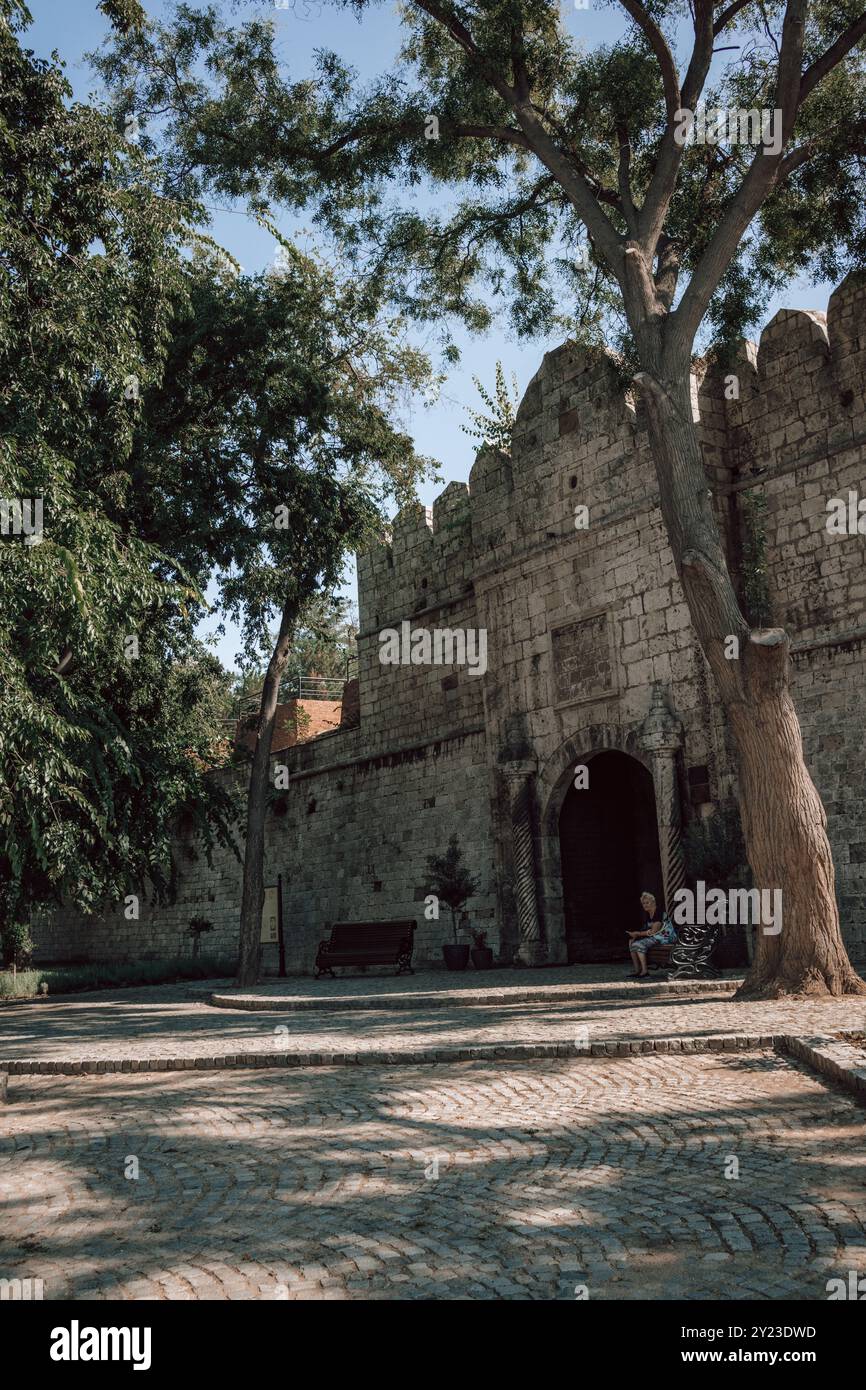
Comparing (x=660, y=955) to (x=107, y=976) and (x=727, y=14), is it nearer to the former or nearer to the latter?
(x=727, y=14)

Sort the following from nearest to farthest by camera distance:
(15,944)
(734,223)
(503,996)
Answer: (734,223), (503,996), (15,944)

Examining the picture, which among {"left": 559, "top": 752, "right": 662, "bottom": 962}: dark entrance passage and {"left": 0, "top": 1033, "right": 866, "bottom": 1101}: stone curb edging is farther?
{"left": 559, "top": 752, "right": 662, "bottom": 962}: dark entrance passage

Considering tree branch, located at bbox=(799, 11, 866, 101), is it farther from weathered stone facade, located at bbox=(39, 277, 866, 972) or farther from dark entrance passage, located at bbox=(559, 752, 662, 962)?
dark entrance passage, located at bbox=(559, 752, 662, 962)

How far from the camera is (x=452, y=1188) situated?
15.0ft

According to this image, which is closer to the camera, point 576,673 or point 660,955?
point 660,955

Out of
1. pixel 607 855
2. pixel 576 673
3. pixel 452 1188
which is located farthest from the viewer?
pixel 607 855

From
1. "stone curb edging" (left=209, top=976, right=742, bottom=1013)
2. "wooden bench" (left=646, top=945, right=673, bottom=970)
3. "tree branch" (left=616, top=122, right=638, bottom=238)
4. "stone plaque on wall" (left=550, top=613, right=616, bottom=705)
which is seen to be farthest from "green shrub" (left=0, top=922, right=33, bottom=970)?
"tree branch" (left=616, top=122, right=638, bottom=238)

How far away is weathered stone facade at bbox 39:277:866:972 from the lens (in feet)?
44.3

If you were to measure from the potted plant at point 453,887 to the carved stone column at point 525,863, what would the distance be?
1.00 metres

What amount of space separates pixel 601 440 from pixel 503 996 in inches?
337

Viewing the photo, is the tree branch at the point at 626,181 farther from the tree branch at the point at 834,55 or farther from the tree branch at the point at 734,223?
the tree branch at the point at 834,55

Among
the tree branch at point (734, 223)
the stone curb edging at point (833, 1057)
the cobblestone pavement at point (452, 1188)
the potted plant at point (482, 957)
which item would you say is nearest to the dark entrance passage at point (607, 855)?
the potted plant at point (482, 957)

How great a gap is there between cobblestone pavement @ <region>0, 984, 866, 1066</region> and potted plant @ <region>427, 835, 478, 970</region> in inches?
221

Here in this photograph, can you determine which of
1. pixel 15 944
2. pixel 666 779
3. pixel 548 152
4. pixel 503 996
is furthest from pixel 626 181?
pixel 15 944
